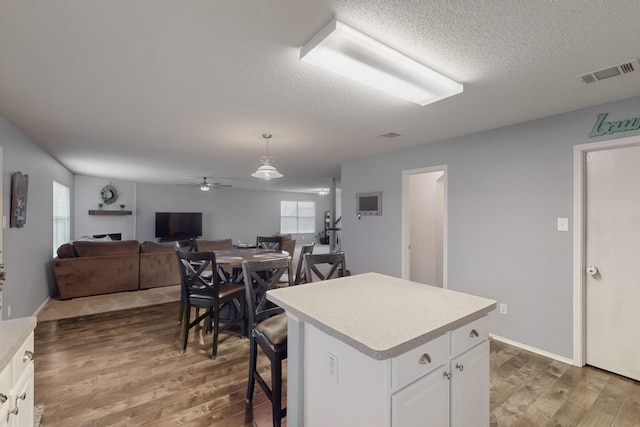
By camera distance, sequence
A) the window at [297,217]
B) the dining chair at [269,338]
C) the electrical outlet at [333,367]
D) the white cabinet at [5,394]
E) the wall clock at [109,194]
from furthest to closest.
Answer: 1. the window at [297,217]
2. the wall clock at [109,194]
3. the dining chair at [269,338]
4. the electrical outlet at [333,367]
5. the white cabinet at [5,394]

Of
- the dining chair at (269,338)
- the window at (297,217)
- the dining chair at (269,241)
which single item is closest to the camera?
the dining chair at (269,338)

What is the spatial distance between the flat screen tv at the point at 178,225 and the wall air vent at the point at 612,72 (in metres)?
9.44

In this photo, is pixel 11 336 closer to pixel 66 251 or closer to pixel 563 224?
pixel 563 224

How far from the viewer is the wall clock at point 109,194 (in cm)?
786

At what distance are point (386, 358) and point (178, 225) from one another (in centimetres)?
931

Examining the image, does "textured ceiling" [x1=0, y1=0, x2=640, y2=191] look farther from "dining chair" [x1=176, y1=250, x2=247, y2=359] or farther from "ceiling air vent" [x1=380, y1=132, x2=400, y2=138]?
"dining chair" [x1=176, y1=250, x2=247, y2=359]

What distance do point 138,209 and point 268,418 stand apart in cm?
855

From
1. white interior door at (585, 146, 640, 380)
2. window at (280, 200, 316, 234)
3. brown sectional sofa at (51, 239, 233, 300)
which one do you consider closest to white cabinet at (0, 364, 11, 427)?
white interior door at (585, 146, 640, 380)

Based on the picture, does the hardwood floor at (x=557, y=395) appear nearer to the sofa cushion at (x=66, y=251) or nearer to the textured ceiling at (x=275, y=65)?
the textured ceiling at (x=275, y=65)

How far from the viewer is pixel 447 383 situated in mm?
1284

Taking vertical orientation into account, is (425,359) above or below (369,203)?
below

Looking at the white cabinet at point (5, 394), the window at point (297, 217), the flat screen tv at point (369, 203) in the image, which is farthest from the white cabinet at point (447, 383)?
the window at point (297, 217)

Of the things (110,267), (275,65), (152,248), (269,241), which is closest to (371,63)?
(275,65)

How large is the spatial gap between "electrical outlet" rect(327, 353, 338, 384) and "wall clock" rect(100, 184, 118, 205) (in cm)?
889
